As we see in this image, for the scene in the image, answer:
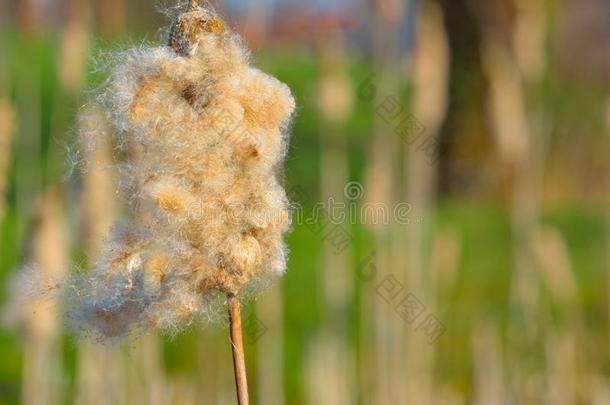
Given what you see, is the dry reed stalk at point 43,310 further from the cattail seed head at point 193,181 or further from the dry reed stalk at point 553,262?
the dry reed stalk at point 553,262

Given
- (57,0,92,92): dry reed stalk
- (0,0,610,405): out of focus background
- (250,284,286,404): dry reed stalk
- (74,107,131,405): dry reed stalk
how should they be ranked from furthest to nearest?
(250,284,286,404): dry reed stalk < (57,0,92,92): dry reed stalk < (0,0,610,405): out of focus background < (74,107,131,405): dry reed stalk

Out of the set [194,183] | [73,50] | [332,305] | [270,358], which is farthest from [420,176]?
[194,183]

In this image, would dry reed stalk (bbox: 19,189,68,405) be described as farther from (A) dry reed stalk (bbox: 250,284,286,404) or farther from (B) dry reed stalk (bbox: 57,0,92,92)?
(A) dry reed stalk (bbox: 250,284,286,404)

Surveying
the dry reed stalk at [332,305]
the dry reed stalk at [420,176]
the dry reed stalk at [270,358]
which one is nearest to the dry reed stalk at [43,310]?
the dry reed stalk at [270,358]

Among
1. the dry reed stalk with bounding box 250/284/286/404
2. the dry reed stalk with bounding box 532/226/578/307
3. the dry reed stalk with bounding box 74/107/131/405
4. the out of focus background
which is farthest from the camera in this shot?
the dry reed stalk with bounding box 532/226/578/307

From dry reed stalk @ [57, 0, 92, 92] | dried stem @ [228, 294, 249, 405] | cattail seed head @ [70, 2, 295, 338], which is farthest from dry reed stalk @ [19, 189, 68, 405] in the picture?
dried stem @ [228, 294, 249, 405]

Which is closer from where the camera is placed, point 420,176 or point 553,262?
point 420,176

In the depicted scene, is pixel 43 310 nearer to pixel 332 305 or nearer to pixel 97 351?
pixel 97 351

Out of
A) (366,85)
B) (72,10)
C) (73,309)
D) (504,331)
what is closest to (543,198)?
(504,331)

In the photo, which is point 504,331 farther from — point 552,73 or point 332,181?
point 552,73
